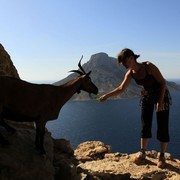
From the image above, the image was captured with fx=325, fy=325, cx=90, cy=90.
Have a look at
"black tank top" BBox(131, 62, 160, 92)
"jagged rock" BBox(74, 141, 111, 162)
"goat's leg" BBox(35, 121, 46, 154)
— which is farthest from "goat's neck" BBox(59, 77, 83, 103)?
"jagged rock" BBox(74, 141, 111, 162)

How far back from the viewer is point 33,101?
814cm

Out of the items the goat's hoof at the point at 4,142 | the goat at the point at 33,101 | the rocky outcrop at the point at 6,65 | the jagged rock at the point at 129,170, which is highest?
the rocky outcrop at the point at 6,65

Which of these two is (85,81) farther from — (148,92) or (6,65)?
(6,65)

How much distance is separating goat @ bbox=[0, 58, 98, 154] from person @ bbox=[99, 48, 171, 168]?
1.67 metres

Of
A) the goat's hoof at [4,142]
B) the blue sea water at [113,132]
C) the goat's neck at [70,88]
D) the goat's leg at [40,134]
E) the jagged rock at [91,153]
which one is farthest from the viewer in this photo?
the blue sea water at [113,132]

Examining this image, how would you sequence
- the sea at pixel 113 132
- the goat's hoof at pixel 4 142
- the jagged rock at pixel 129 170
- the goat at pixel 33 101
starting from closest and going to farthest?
the goat at pixel 33 101 → the goat's hoof at pixel 4 142 → the jagged rock at pixel 129 170 → the sea at pixel 113 132

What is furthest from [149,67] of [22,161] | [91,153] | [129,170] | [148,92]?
[91,153]

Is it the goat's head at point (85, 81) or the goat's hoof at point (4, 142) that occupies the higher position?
the goat's head at point (85, 81)

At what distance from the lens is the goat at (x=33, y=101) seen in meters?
7.77

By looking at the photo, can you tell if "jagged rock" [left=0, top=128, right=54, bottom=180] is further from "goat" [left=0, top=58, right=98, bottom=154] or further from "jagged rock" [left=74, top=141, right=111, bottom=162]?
"jagged rock" [left=74, top=141, right=111, bottom=162]

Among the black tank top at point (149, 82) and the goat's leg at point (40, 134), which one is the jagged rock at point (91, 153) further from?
the goat's leg at point (40, 134)

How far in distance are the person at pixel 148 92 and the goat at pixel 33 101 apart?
5.49 ft

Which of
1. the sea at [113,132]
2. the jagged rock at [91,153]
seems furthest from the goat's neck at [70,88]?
the sea at [113,132]

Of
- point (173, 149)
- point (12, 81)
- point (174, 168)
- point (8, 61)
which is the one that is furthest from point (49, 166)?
point (173, 149)
